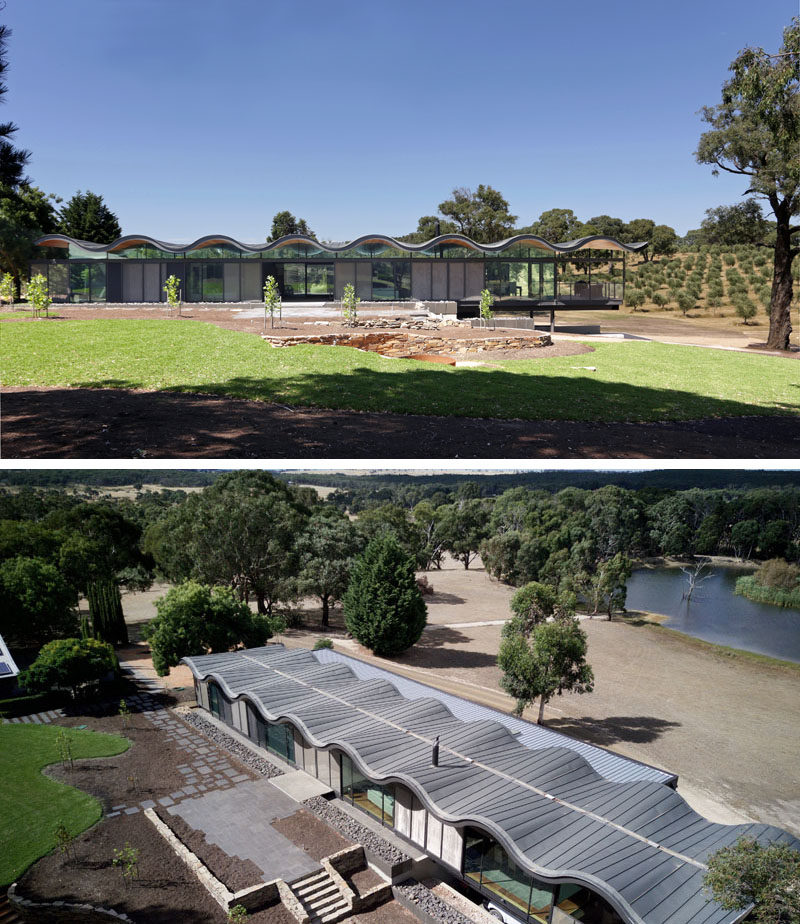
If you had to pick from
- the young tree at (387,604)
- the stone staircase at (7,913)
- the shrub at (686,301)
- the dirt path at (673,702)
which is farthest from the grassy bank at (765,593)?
the stone staircase at (7,913)

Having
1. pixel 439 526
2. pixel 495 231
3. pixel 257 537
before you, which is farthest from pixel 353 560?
pixel 495 231

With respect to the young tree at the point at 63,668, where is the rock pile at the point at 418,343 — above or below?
above

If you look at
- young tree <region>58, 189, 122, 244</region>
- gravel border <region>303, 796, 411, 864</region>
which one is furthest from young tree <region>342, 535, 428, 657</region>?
young tree <region>58, 189, 122, 244</region>

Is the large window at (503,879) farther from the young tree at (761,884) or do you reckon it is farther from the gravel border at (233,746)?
the gravel border at (233,746)

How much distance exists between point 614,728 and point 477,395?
9279mm

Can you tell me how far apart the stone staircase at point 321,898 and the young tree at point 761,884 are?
5123mm

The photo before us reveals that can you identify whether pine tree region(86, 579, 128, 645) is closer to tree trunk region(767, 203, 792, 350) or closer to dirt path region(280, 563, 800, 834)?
dirt path region(280, 563, 800, 834)

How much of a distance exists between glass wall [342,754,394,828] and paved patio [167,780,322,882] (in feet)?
3.30

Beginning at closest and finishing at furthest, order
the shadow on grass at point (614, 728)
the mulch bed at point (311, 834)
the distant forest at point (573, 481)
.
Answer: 1. the mulch bed at point (311, 834)
2. the shadow on grass at point (614, 728)
3. the distant forest at point (573, 481)

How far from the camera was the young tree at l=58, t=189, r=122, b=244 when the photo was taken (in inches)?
2354

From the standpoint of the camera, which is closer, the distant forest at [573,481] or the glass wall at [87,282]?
the distant forest at [573,481]

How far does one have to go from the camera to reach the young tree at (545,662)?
54.0ft

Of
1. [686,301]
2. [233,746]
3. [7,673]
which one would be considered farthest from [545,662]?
[686,301]

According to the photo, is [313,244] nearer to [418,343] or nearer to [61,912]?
[418,343]
